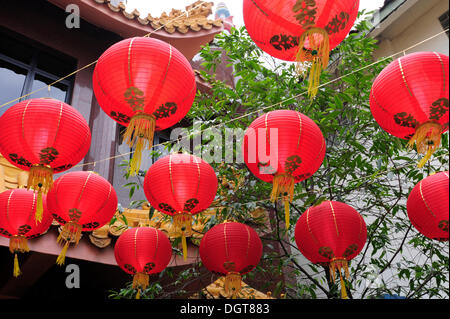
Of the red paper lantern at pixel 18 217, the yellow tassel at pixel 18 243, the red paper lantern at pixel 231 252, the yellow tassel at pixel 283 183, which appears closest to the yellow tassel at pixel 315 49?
the yellow tassel at pixel 283 183

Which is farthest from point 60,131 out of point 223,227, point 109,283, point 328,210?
point 109,283

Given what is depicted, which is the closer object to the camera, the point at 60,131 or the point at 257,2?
the point at 257,2

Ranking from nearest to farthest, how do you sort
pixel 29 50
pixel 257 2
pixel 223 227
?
pixel 257 2
pixel 223 227
pixel 29 50

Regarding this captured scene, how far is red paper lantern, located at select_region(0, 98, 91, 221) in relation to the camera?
3.03m

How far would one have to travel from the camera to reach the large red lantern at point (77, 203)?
3.39m

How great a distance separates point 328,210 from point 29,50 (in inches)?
214

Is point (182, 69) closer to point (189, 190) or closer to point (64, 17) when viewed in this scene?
point (189, 190)

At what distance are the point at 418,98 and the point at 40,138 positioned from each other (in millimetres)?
2686

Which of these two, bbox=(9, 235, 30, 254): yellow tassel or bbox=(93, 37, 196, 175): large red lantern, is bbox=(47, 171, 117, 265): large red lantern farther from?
bbox=(93, 37, 196, 175): large red lantern

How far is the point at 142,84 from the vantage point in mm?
2629

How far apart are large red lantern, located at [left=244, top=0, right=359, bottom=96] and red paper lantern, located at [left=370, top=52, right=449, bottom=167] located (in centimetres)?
43

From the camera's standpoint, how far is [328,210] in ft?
10.6

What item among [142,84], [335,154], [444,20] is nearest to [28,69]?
[142,84]

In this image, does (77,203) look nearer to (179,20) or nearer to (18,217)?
(18,217)
